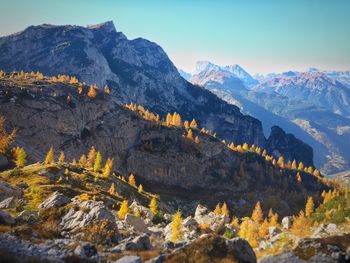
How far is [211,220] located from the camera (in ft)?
359

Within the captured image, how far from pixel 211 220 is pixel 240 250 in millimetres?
81227

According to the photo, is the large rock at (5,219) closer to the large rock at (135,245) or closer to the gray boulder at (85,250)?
the gray boulder at (85,250)

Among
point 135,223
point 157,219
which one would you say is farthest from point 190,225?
point 135,223

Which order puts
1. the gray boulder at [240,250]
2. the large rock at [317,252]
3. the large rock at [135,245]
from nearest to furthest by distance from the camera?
the large rock at [317,252]
the gray boulder at [240,250]
the large rock at [135,245]

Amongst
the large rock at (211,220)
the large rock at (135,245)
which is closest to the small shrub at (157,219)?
the large rock at (211,220)

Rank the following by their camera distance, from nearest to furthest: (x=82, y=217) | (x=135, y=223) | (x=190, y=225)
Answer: (x=82, y=217) → (x=135, y=223) → (x=190, y=225)

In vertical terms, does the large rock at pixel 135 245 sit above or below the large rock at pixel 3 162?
above

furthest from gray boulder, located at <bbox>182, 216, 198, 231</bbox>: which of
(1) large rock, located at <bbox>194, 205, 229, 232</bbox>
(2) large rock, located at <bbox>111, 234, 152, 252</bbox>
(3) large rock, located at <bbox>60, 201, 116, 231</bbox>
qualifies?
(2) large rock, located at <bbox>111, 234, 152, 252</bbox>

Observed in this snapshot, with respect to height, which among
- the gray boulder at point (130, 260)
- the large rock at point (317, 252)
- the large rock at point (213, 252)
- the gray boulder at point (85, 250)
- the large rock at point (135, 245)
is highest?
the large rock at point (317, 252)

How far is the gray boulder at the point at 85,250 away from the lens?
94.8 feet

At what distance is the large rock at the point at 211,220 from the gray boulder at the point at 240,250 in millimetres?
57962

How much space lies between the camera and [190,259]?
27938mm

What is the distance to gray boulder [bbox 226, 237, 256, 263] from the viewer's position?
98.9ft

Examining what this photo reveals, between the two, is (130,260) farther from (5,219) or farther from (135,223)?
(135,223)
